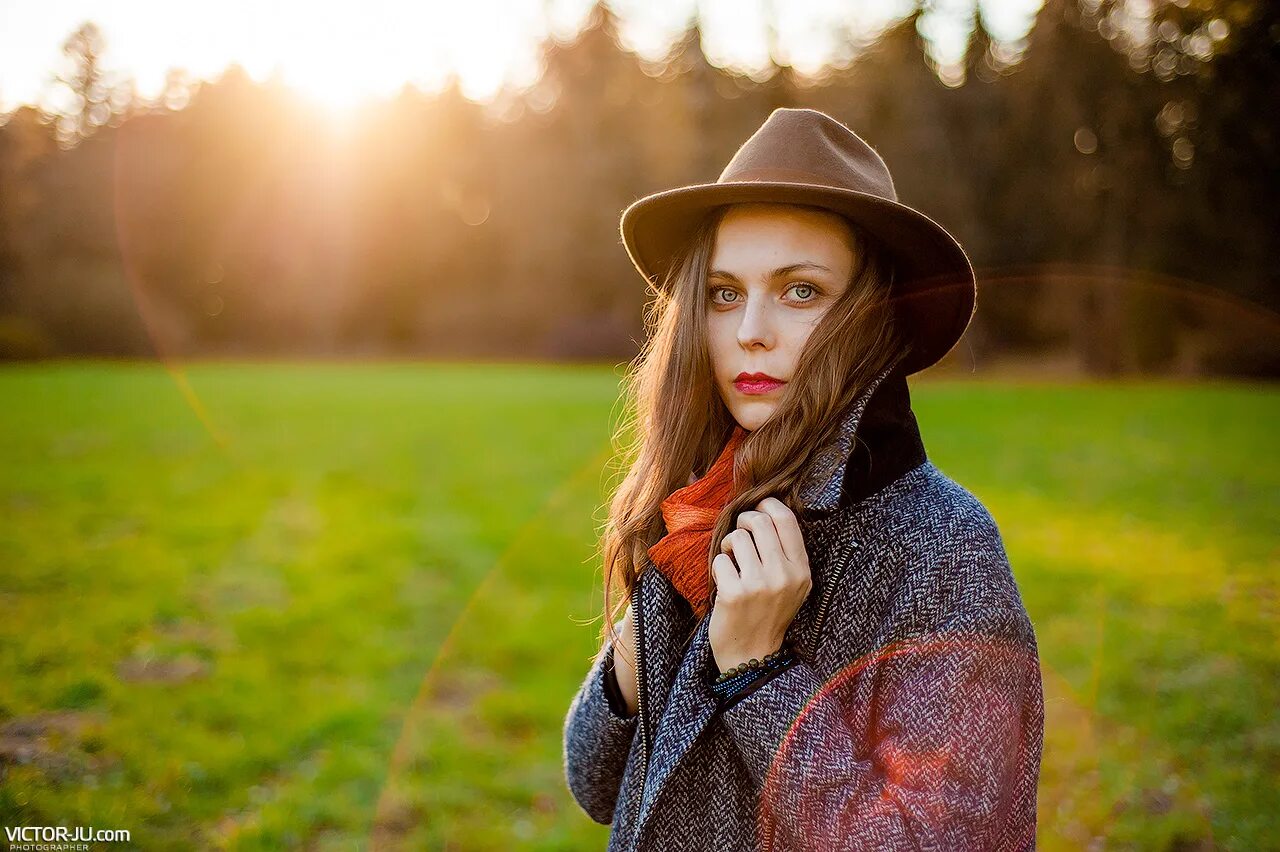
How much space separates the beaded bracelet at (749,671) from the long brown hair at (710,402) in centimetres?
24

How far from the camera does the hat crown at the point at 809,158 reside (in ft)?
6.30

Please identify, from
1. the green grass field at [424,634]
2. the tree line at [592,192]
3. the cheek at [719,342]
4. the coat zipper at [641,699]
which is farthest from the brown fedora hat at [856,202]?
the tree line at [592,192]

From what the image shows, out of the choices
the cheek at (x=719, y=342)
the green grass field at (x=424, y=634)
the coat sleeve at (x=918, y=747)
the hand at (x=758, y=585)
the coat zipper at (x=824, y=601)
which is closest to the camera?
the coat sleeve at (x=918, y=747)

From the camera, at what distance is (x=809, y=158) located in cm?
194

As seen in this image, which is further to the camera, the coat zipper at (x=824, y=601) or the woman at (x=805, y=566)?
the coat zipper at (x=824, y=601)

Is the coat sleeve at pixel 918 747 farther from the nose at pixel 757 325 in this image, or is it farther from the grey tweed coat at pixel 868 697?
the nose at pixel 757 325

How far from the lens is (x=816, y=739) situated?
1639 mm

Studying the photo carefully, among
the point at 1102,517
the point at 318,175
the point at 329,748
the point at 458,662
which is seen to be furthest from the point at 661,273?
the point at 318,175

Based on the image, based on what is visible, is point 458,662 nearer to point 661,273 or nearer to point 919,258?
point 661,273

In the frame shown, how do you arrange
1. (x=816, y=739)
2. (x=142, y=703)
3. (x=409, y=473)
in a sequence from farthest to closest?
(x=409, y=473) < (x=142, y=703) < (x=816, y=739)

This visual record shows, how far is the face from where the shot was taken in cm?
193

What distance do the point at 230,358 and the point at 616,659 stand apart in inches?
1585

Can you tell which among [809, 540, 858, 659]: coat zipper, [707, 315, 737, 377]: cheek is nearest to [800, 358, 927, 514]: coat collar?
[809, 540, 858, 659]: coat zipper

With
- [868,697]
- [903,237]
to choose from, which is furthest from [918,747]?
[903,237]
